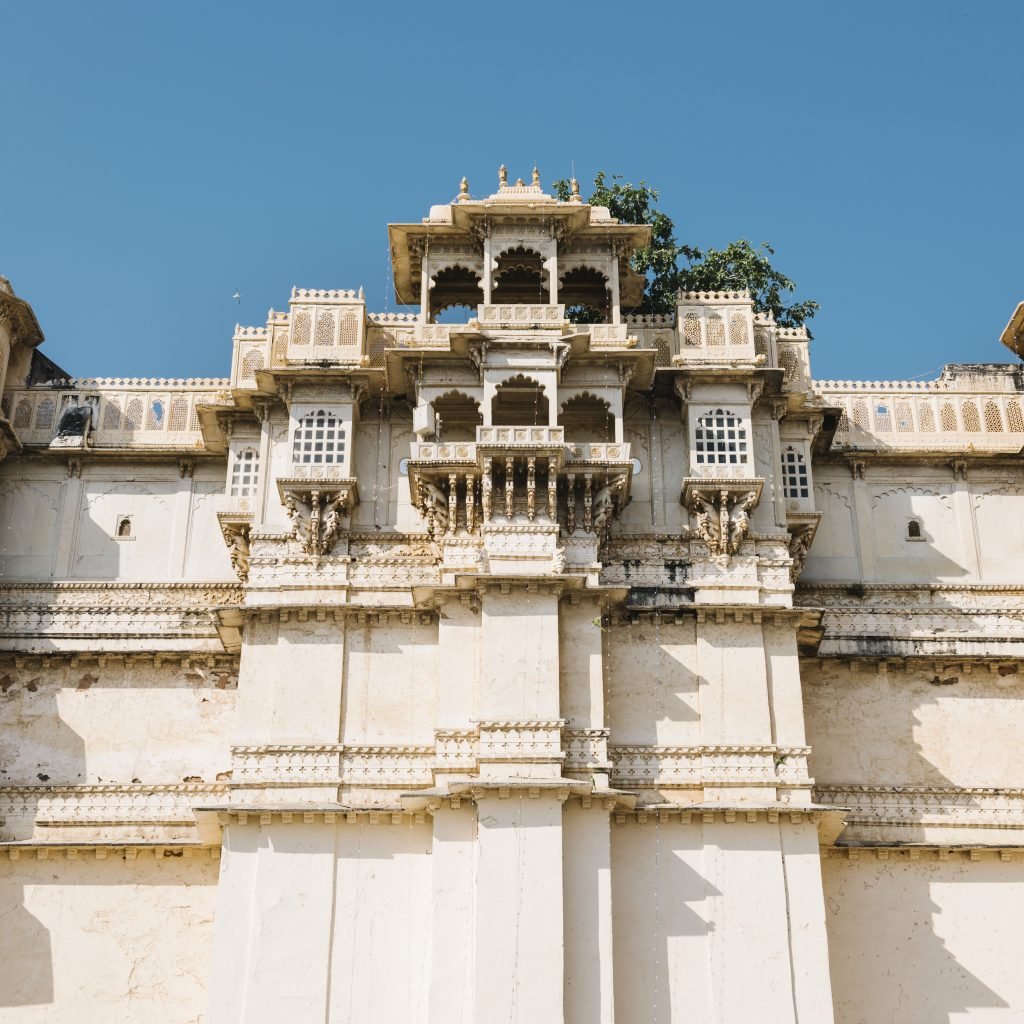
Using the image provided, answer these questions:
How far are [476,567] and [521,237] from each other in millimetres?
5113

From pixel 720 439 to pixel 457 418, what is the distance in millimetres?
3771

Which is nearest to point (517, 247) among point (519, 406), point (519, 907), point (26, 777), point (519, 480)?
point (519, 406)

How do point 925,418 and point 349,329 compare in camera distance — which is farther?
point 925,418

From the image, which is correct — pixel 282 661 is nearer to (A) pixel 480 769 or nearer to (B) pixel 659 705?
(A) pixel 480 769

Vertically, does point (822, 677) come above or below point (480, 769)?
above

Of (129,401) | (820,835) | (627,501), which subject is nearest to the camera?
(820,835)

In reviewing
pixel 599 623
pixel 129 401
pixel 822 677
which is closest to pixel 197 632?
pixel 129 401

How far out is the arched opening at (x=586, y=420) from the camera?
2294 cm

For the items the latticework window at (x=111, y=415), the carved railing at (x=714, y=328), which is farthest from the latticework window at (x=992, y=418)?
the latticework window at (x=111, y=415)

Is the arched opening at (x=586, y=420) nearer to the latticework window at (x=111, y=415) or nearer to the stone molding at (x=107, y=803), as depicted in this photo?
the latticework window at (x=111, y=415)

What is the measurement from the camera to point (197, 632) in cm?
2309

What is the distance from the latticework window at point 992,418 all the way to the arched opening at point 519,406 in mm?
6903

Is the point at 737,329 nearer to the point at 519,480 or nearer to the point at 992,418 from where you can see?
the point at 519,480

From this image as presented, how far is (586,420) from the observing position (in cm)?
2327
